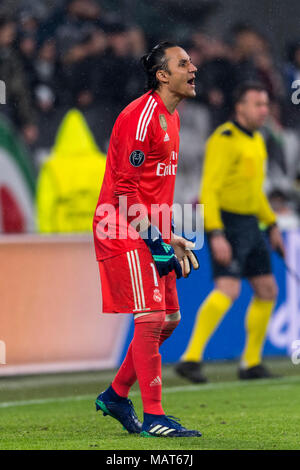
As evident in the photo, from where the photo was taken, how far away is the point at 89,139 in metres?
10.0

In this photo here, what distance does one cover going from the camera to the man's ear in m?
5.00

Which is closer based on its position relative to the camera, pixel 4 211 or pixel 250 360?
pixel 250 360

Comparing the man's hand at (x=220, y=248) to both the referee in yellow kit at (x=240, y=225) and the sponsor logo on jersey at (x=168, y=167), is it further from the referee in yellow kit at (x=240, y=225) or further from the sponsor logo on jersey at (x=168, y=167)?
the sponsor logo on jersey at (x=168, y=167)

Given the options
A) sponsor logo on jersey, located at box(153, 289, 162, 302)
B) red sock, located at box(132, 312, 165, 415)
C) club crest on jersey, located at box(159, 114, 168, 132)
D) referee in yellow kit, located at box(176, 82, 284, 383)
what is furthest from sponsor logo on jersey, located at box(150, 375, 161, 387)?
referee in yellow kit, located at box(176, 82, 284, 383)

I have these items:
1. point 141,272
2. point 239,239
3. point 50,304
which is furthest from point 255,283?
point 141,272

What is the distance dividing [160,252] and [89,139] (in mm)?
5378

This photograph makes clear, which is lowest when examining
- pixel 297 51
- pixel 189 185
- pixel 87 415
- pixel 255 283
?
pixel 87 415

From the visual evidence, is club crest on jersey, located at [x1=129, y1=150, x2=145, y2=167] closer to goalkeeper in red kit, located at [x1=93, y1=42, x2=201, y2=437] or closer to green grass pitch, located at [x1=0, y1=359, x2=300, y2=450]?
goalkeeper in red kit, located at [x1=93, y1=42, x2=201, y2=437]

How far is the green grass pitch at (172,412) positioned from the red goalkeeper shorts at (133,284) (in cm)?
59

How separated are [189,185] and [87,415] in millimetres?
4667

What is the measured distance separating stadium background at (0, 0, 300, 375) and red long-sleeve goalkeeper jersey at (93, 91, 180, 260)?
2.96 meters

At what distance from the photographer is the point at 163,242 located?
476 cm
